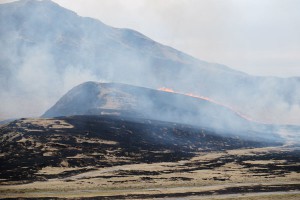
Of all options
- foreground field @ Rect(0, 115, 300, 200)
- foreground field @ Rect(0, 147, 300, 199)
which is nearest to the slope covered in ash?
foreground field @ Rect(0, 115, 300, 200)

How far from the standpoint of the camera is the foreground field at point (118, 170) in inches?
3434

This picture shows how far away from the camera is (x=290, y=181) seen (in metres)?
106

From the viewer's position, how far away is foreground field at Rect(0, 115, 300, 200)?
3434 inches

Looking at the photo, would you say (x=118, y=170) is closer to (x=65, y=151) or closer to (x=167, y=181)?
(x=167, y=181)

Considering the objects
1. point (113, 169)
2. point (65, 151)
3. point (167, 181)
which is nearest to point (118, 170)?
point (113, 169)

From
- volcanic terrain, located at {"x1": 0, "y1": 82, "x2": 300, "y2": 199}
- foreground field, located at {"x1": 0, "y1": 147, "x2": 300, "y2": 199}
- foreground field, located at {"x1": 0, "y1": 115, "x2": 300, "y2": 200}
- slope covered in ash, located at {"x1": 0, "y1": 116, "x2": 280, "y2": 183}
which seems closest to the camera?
foreground field, located at {"x1": 0, "y1": 147, "x2": 300, "y2": 199}

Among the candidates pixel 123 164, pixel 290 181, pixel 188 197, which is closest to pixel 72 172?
pixel 123 164

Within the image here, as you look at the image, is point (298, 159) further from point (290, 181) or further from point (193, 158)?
point (290, 181)

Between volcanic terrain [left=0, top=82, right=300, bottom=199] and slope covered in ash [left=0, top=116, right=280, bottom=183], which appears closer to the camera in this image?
volcanic terrain [left=0, top=82, right=300, bottom=199]

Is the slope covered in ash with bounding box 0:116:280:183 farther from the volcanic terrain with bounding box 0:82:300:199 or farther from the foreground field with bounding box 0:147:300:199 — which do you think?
the foreground field with bounding box 0:147:300:199

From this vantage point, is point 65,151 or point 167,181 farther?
point 65,151

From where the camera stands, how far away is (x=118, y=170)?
12812 centimetres

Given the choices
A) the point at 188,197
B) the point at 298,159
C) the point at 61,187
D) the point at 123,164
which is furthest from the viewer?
the point at 298,159

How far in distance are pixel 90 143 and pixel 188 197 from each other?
10274 cm
